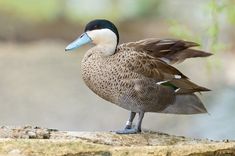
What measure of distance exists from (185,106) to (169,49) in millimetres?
225

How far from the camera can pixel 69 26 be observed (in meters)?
11.4

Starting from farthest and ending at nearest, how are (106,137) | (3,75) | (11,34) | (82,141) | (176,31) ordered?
(11,34), (3,75), (176,31), (106,137), (82,141)

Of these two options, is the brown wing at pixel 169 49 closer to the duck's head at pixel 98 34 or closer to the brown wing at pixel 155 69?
the brown wing at pixel 155 69

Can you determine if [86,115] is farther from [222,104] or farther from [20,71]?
[20,71]

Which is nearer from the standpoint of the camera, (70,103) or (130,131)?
(130,131)

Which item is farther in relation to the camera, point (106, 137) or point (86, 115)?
point (86, 115)

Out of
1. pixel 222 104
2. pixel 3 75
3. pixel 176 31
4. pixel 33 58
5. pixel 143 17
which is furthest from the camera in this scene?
pixel 143 17

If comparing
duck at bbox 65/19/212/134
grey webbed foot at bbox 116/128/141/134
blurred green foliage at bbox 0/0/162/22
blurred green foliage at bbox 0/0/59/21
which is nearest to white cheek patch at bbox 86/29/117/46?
duck at bbox 65/19/212/134

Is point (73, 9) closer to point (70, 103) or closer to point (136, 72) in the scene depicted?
point (70, 103)

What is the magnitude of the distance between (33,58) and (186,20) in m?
2.93

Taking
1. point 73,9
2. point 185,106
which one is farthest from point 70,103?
point 185,106

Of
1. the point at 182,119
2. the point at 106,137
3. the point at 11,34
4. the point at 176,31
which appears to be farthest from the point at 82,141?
the point at 11,34

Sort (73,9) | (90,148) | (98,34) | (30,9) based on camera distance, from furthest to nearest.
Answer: (73,9) → (30,9) → (98,34) → (90,148)

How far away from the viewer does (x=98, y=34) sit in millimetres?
2637
